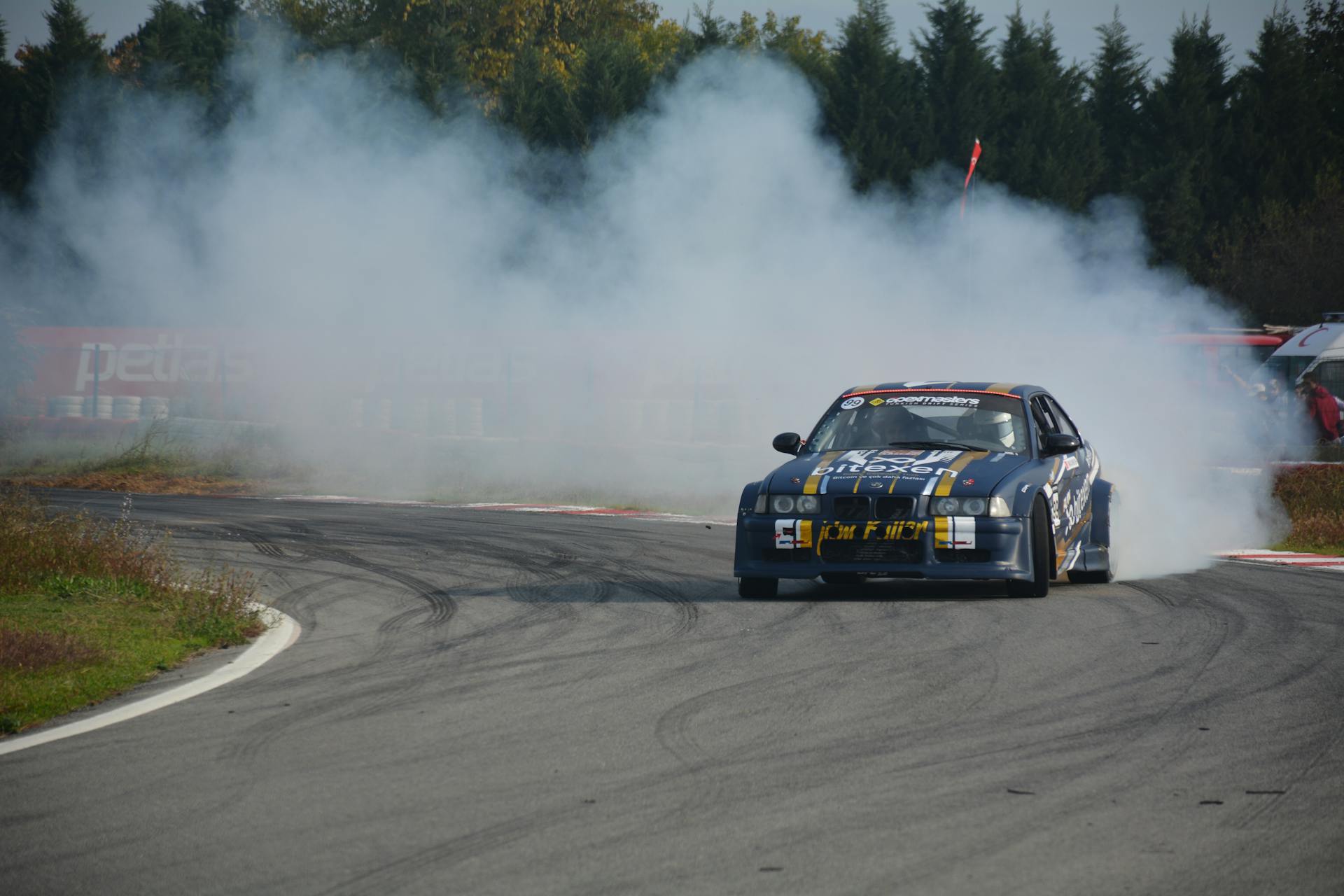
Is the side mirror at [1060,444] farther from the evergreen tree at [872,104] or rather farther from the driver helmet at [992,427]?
the evergreen tree at [872,104]

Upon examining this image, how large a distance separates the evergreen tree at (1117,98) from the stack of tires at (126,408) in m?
25.1

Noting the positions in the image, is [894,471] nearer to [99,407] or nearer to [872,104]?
[99,407]

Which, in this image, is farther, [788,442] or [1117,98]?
[1117,98]

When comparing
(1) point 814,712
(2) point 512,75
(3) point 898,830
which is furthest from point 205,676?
(2) point 512,75

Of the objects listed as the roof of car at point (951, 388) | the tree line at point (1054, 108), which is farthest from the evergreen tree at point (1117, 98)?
the roof of car at point (951, 388)

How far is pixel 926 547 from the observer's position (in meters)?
9.39

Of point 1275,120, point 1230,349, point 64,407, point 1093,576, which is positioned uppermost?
point 1275,120

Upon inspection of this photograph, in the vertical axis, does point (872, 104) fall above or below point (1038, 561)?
above

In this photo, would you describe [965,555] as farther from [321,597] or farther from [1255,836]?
[1255,836]

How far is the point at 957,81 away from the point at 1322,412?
17.3 meters

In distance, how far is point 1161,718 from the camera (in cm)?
603

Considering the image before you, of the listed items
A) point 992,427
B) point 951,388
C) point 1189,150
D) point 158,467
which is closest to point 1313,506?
point 951,388

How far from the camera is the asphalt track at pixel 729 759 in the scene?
4.12m

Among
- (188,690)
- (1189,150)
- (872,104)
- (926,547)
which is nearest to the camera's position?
(188,690)
